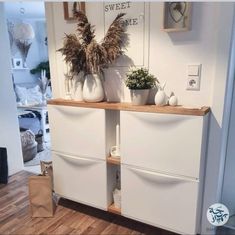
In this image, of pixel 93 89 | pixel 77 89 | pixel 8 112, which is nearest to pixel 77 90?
pixel 77 89

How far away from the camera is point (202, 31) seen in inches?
64.8

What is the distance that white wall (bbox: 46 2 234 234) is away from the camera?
1.58 meters

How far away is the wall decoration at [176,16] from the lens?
1654 millimetres

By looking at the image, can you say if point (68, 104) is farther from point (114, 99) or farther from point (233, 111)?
point (233, 111)

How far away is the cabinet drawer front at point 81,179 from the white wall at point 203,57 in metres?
0.67

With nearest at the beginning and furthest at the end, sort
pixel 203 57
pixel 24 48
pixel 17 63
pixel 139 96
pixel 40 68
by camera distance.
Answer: pixel 203 57
pixel 139 96
pixel 24 48
pixel 17 63
pixel 40 68

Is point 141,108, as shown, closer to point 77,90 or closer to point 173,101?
point 173,101

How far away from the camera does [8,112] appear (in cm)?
296

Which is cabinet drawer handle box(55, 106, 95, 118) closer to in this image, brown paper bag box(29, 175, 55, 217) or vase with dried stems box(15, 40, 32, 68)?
brown paper bag box(29, 175, 55, 217)

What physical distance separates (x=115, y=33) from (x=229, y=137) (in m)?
1.21

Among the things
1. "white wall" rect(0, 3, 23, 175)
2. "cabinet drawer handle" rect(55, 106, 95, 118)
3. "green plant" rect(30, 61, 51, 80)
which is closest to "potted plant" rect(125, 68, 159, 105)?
"cabinet drawer handle" rect(55, 106, 95, 118)

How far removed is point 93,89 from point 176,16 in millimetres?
826

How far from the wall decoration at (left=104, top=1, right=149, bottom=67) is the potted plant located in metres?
0.16

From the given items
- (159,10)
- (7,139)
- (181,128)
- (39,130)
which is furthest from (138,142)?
(39,130)
